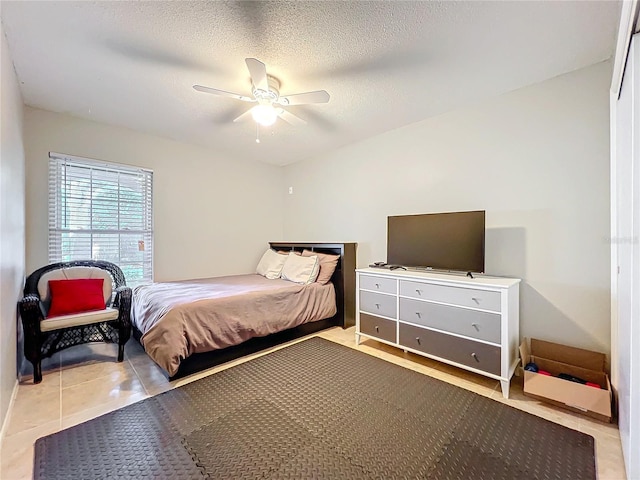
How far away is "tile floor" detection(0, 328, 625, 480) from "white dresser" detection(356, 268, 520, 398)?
0.50 feet

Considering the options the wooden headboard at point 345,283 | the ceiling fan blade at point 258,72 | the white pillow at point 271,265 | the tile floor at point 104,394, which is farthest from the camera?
the white pillow at point 271,265

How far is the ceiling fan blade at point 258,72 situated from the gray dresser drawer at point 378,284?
2023mm

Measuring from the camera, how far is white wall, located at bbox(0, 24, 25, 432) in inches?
66.9

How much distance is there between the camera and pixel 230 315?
2545 mm

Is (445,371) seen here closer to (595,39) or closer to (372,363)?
(372,363)

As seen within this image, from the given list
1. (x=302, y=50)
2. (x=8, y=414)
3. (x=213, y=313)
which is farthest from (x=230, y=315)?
(x=302, y=50)

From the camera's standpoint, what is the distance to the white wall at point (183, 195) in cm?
287

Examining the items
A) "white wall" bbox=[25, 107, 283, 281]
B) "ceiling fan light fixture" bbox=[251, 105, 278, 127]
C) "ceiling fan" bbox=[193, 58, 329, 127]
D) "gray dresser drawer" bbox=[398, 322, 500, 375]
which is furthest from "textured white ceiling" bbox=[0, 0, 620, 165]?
"gray dresser drawer" bbox=[398, 322, 500, 375]

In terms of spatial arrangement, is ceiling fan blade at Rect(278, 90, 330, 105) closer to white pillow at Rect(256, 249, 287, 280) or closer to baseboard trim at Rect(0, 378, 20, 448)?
white pillow at Rect(256, 249, 287, 280)

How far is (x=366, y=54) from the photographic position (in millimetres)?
1987

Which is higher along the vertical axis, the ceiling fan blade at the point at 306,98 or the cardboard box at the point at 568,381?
the ceiling fan blade at the point at 306,98

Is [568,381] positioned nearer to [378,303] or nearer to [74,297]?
[378,303]

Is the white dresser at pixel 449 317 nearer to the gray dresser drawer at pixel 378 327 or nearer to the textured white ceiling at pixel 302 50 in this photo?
the gray dresser drawer at pixel 378 327

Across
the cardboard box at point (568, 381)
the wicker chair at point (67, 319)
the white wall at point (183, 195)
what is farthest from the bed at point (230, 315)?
the cardboard box at point (568, 381)
